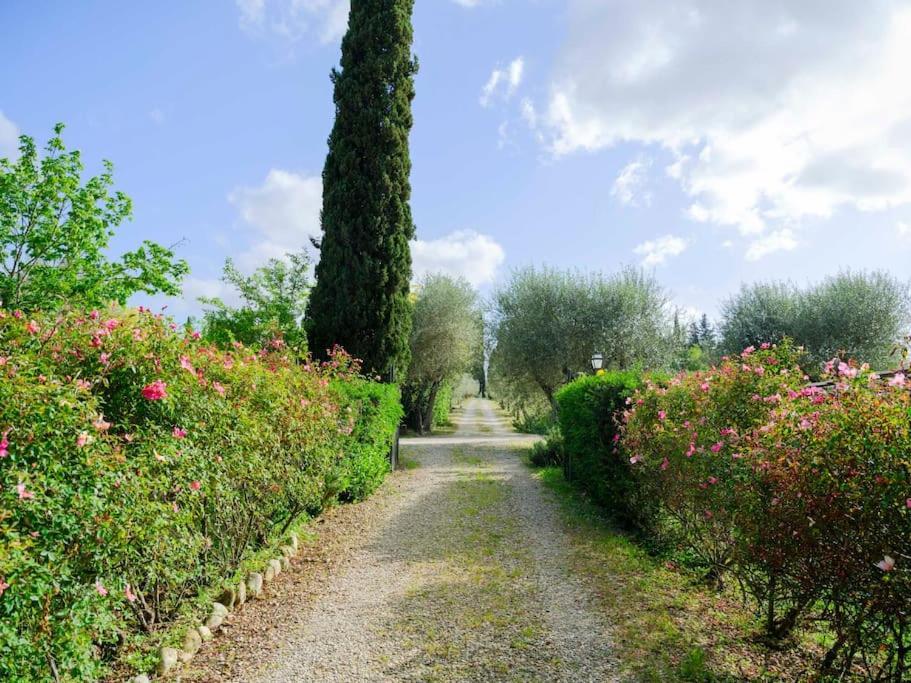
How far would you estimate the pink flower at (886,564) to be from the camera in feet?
8.17

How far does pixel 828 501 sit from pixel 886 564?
0.41 metres

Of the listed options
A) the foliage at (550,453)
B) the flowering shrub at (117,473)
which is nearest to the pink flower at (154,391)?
the flowering shrub at (117,473)

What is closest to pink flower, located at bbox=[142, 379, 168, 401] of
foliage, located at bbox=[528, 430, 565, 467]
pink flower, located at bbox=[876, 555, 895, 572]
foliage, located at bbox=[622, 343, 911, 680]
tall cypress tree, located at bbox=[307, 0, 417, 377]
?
foliage, located at bbox=[622, 343, 911, 680]

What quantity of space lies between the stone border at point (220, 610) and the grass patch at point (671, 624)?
2978mm

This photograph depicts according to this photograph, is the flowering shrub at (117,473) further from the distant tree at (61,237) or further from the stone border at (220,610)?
the distant tree at (61,237)

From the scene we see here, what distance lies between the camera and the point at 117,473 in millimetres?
2658

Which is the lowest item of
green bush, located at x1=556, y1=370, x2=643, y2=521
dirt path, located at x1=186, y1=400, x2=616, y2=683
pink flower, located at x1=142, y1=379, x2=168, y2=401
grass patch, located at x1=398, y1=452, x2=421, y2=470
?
grass patch, located at x1=398, y1=452, x2=421, y2=470

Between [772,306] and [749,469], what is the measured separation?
2261 cm

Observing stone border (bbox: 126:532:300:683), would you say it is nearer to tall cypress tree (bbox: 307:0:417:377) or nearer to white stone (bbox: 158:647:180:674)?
white stone (bbox: 158:647:180:674)

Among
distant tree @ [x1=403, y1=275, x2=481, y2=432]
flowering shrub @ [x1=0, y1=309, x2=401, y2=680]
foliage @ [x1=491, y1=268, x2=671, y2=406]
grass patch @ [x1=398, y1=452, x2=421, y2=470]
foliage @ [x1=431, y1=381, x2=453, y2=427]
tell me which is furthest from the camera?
foliage @ [x1=431, y1=381, x2=453, y2=427]

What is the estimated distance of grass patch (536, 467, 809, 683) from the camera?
354cm

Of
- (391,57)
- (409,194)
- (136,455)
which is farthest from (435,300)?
(136,455)

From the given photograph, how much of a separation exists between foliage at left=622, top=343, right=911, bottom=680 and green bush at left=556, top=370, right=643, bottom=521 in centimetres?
249

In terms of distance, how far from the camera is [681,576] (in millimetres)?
5332
